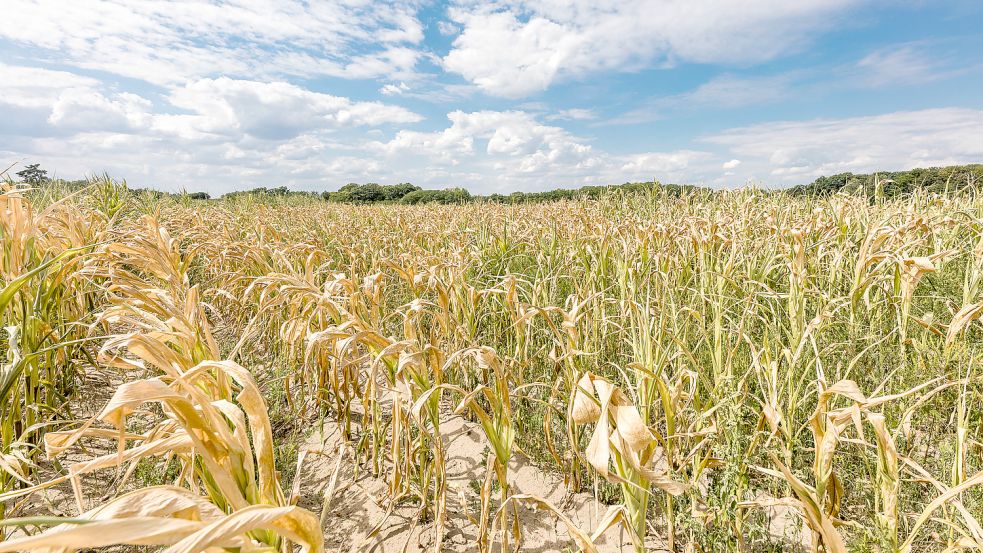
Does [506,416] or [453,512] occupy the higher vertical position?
[506,416]

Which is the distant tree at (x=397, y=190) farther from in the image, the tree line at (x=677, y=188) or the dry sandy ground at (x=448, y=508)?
the dry sandy ground at (x=448, y=508)

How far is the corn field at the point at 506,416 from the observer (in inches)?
36.1

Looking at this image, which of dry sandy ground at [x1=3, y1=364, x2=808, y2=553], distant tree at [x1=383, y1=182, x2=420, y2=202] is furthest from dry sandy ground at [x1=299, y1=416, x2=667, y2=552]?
distant tree at [x1=383, y1=182, x2=420, y2=202]

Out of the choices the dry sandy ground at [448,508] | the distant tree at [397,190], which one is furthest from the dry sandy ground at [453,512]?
the distant tree at [397,190]

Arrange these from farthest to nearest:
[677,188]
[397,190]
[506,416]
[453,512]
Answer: [397,190] → [677,188] → [453,512] → [506,416]

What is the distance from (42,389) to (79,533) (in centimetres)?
308

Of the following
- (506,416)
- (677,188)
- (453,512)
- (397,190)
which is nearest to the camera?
(506,416)

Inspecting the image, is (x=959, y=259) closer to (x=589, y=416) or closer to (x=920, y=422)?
(x=920, y=422)

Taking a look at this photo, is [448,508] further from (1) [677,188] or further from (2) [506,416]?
(1) [677,188]

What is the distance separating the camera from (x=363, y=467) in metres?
2.25

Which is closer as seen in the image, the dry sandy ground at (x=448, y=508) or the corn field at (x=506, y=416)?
the corn field at (x=506, y=416)

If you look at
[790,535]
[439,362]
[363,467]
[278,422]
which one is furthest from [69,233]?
[790,535]

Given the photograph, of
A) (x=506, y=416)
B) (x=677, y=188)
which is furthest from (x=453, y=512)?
(x=677, y=188)

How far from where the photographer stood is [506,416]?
4.86 ft
